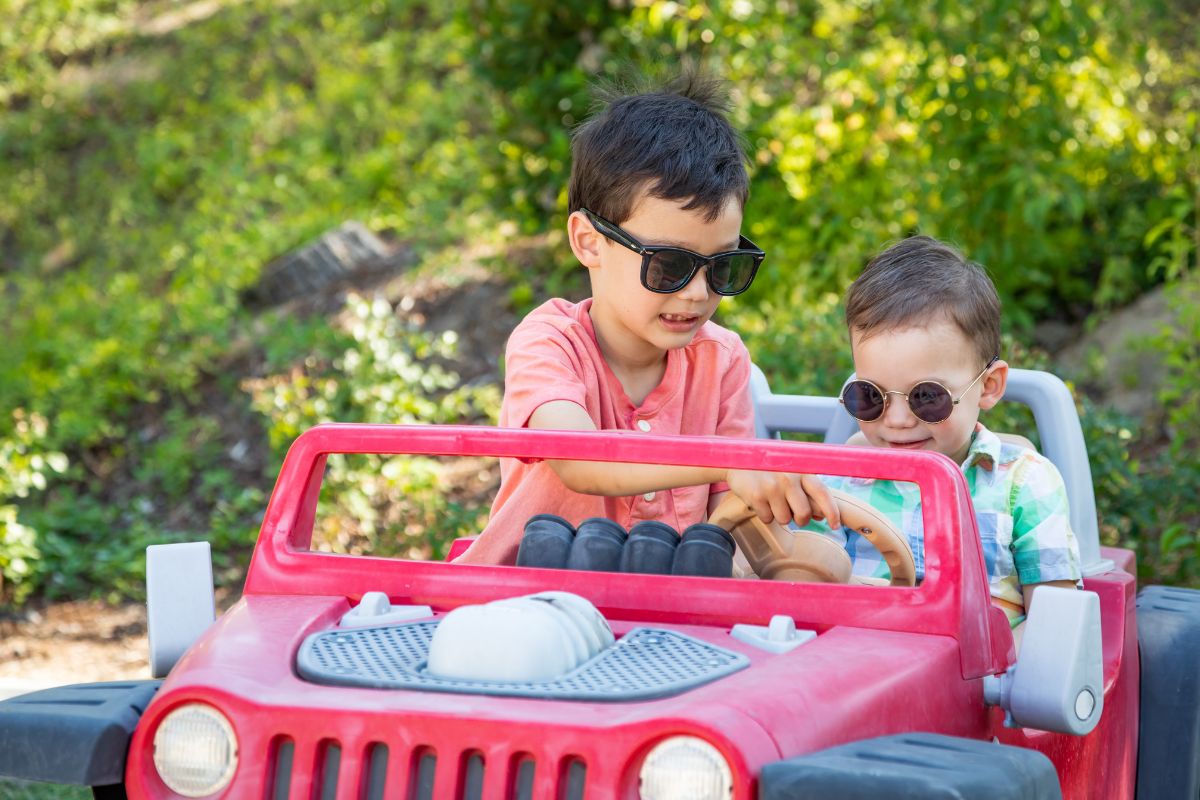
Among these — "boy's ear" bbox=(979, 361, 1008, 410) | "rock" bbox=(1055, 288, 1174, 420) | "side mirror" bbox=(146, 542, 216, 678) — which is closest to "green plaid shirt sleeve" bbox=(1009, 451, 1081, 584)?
"boy's ear" bbox=(979, 361, 1008, 410)

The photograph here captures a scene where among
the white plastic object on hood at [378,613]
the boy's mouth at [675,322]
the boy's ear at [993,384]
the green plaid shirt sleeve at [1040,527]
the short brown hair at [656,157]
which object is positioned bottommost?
the white plastic object on hood at [378,613]

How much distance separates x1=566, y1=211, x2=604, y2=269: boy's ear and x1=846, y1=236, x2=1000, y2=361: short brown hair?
508mm

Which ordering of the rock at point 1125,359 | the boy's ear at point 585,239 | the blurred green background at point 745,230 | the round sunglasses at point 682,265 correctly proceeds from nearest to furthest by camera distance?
the round sunglasses at point 682,265 → the boy's ear at point 585,239 → the blurred green background at point 745,230 → the rock at point 1125,359

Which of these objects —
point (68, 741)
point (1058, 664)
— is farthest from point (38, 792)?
point (1058, 664)

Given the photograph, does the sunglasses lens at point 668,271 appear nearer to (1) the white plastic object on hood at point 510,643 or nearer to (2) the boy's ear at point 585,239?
(2) the boy's ear at point 585,239

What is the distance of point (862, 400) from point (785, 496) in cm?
51

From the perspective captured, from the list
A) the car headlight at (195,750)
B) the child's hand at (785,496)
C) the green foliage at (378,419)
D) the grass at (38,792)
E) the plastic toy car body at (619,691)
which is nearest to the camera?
the plastic toy car body at (619,691)

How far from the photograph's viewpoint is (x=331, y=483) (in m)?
5.40

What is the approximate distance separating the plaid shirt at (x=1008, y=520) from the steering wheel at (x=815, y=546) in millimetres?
298

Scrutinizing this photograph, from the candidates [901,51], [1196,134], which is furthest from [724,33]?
[1196,134]

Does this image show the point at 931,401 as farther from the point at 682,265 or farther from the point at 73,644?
the point at 73,644

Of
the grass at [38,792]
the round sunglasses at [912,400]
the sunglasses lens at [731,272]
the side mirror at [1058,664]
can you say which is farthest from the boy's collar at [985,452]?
the grass at [38,792]

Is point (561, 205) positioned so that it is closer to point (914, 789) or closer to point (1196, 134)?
point (1196, 134)

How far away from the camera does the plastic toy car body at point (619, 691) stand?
156cm
